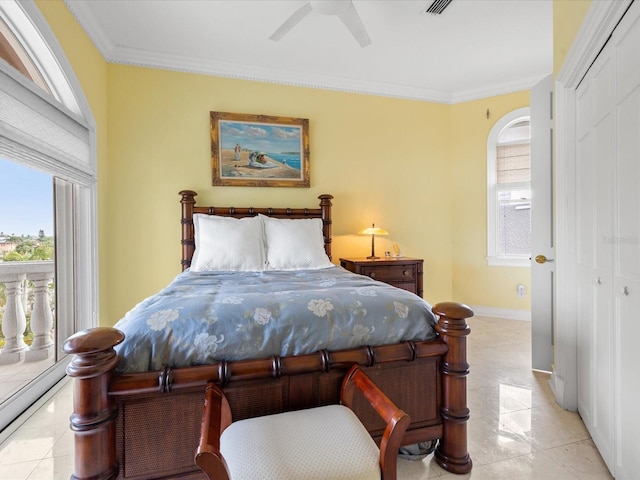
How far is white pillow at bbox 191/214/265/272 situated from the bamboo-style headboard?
275 mm

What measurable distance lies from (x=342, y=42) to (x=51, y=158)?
105 inches

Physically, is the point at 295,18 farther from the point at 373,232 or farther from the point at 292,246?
the point at 373,232

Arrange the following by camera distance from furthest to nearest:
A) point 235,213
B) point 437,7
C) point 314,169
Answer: point 314,169 < point 235,213 < point 437,7

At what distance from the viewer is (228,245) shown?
2.72 m

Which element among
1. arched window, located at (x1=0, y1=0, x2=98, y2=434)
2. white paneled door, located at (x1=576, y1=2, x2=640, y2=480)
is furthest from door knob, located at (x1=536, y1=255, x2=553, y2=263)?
arched window, located at (x1=0, y1=0, x2=98, y2=434)

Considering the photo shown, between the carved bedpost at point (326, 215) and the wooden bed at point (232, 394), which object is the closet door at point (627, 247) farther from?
the carved bedpost at point (326, 215)

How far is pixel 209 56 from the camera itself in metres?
3.26

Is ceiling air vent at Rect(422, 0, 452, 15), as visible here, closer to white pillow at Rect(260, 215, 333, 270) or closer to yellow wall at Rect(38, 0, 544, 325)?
yellow wall at Rect(38, 0, 544, 325)

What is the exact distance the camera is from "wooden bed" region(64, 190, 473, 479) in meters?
1.03

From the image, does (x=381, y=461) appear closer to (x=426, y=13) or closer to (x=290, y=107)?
(x=426, y=13)

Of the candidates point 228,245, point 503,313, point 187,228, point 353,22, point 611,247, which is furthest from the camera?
point 503,313

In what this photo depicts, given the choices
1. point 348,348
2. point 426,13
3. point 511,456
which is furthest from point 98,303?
point 426,13

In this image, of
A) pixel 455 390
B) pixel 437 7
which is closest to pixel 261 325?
pixel 455 390

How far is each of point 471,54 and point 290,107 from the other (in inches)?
79.3
